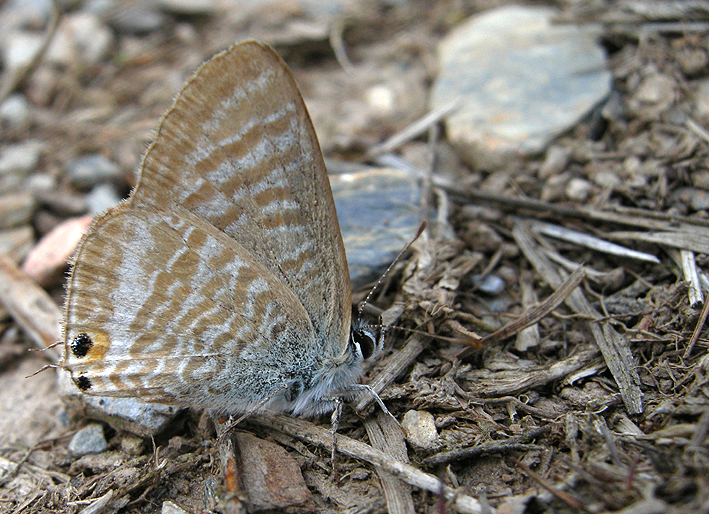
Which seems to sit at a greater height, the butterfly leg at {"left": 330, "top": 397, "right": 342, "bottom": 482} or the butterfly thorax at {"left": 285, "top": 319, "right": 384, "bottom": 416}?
the butterfly thorax at {"left": 285, "top": 319, "right": 384, "bottom": 416}

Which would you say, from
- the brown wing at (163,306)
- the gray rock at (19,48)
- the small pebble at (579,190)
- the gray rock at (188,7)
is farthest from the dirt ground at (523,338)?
the gray rock at (188,7)

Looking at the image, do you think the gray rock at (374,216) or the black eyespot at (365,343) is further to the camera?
the gray rock at (374,216)

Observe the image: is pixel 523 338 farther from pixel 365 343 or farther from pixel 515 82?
pixel 515 82

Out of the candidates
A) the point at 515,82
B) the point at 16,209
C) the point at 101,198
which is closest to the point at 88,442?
the point at 101,198

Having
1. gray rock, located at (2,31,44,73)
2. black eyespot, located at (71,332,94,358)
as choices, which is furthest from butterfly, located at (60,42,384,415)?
gray rock, located at (2,31,44,73)

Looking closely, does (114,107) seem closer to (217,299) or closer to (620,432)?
(217,299)

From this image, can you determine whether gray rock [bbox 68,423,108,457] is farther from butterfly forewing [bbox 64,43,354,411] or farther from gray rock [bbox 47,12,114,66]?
gray rock [bbox 47,12,114,66]

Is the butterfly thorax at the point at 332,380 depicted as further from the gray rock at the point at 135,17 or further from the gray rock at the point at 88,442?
the gray rock at the point at 135,17
